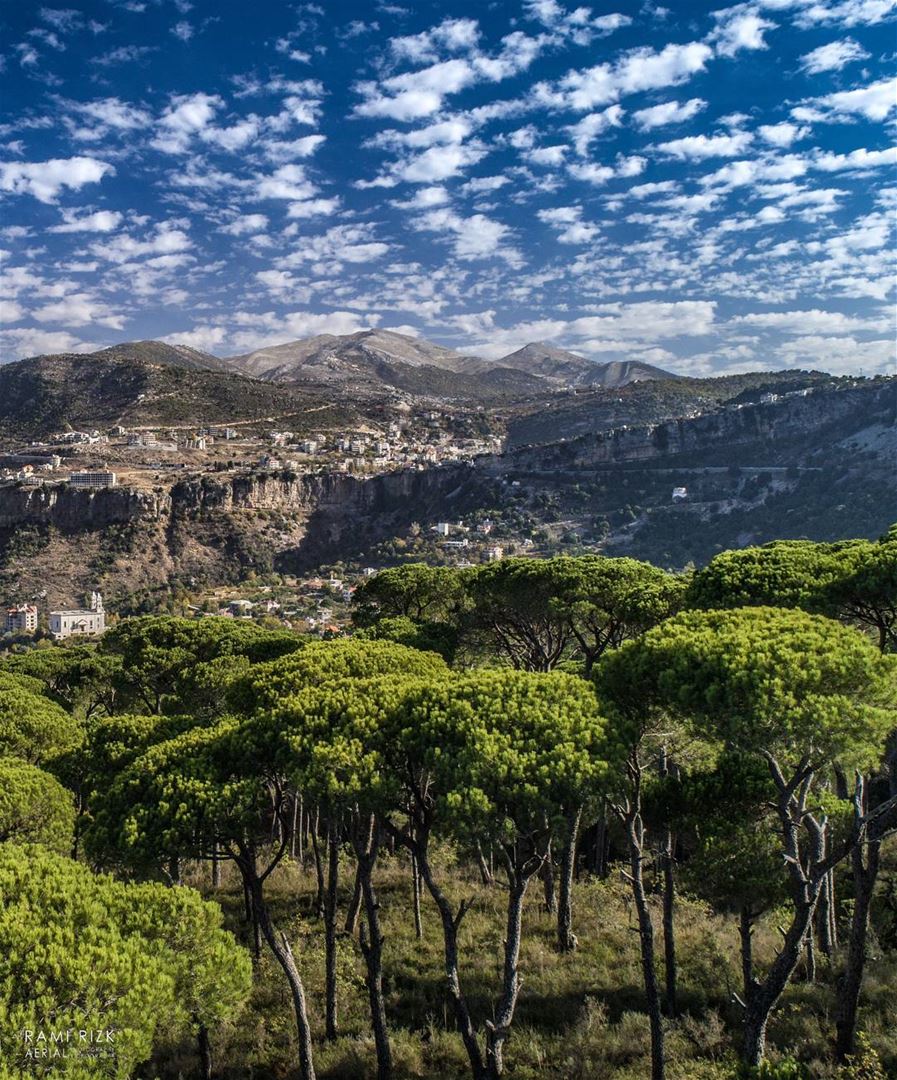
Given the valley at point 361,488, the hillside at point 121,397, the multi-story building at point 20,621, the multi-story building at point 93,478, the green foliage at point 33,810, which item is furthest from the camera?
the hillside at point 121,397

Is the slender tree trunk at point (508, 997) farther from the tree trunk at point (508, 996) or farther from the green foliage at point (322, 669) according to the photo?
the green foliage at point (322, 669)

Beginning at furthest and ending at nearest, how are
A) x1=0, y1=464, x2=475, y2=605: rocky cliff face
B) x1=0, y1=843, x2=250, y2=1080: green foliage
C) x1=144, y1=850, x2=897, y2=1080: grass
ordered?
x1=0, y1=464, x2=475, y2=605: rocky cliff face
x1=144, y1=850, x2=897, y2=1080: grass
x1=0, y1=843, x2=250, y2=1080: green foliage

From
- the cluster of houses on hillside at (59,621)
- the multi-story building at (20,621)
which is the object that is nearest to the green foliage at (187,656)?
the cluster of houses on hillside at (59,621)

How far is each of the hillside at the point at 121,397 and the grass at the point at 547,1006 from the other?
122788 millimetres

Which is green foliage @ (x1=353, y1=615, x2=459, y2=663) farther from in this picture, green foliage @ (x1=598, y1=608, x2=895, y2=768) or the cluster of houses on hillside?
the cluster of houses on hillside

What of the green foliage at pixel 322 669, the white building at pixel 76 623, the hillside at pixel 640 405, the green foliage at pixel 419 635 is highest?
the hillside at pixel 640 405

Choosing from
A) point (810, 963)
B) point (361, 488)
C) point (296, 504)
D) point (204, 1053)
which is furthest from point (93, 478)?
point (810, 963)

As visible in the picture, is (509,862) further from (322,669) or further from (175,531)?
(175,531)

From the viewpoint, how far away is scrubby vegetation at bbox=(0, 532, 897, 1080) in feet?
19.6

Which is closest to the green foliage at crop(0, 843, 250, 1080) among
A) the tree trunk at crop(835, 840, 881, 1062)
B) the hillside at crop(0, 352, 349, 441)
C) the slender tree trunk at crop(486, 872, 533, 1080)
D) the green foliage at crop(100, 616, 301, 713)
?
the slender tree trunk at crop(486, 872, 533, 1080)

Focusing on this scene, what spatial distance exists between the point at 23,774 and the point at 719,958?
10.4 metres

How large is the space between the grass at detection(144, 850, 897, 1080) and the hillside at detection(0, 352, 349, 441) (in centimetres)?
12279

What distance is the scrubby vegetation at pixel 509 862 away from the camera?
5.98 m

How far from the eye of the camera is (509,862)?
7508 millimetres
